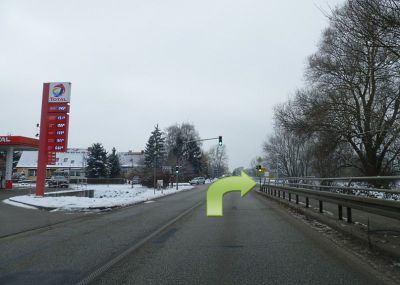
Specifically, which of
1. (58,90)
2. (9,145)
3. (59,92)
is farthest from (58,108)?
(9,145)

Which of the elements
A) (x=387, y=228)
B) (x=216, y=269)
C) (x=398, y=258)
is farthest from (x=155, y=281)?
(x=387, y=228)

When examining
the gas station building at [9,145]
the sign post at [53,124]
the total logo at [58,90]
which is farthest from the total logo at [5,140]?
the total logo at [58,90]

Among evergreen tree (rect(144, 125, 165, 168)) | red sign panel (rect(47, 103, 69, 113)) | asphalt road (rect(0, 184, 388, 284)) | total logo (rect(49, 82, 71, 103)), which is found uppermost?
evergreen tree (rect(144, 125, 165, 168))

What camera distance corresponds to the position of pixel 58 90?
1161 inches

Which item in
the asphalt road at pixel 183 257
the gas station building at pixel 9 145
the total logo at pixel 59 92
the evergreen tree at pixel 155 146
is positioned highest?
the evergreen tree at pixel 155 146

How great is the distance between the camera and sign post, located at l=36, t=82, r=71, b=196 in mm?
28984

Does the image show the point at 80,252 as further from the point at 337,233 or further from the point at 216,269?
the point at 337,233

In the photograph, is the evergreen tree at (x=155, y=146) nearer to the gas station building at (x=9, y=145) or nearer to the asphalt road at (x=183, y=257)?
the gas station building at (x=9, y=145)

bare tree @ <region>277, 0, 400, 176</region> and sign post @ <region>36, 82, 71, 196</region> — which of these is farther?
bare tree @ <region>277, 0, 400, 176</region>

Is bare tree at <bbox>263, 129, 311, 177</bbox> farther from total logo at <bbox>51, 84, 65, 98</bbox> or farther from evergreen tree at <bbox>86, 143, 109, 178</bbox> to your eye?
total logo at <bbox>51, 84, 65, 98</bbox>

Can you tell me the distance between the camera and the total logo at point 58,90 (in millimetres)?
29438

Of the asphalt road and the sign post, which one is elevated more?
the sign post

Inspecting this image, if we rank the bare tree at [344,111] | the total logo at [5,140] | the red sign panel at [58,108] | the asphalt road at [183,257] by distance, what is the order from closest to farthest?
the asphalt road at [183,257], the red sign panel at [58,108], the bare tree at [344,111], the total logo at [5,140]

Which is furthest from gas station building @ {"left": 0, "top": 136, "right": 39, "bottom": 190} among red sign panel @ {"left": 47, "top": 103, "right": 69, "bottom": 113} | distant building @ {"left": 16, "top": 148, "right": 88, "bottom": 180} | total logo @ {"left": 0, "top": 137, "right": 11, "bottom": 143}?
distant building @ {"left": 16, "top": 148, "right": 88, "bottom": 180}
